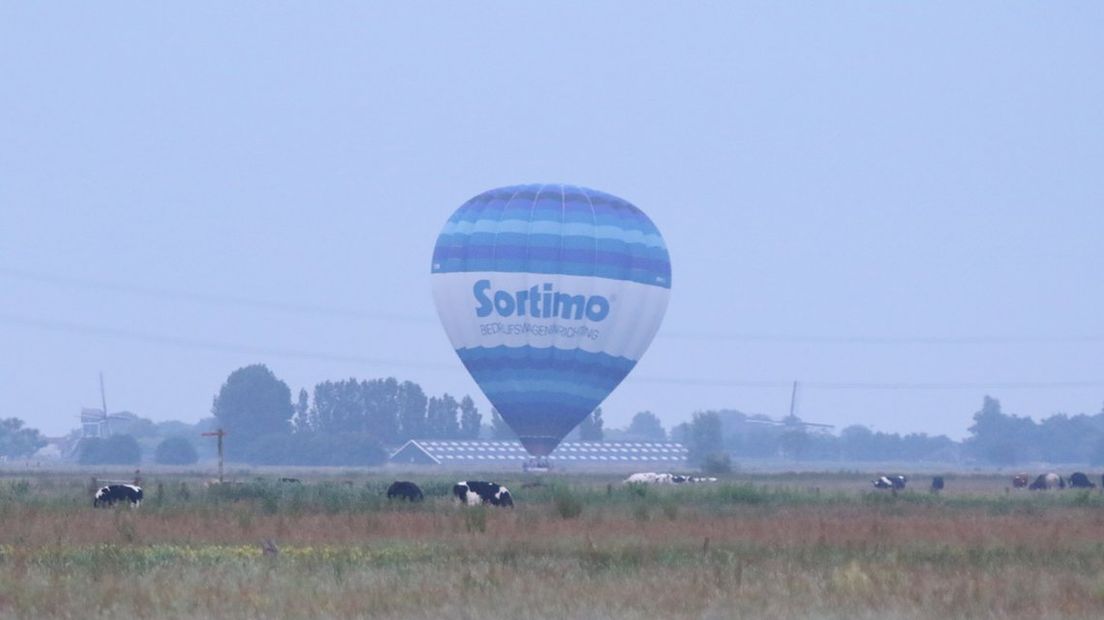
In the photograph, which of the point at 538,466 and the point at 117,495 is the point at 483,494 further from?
the point at 538,466

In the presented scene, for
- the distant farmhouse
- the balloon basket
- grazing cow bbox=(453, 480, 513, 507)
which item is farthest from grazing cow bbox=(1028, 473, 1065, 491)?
the distant farmhouse

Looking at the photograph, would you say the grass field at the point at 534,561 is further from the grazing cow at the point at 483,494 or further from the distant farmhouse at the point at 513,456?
the distant farmhouse at the point at 513,456

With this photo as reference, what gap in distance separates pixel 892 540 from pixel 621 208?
48082 mm

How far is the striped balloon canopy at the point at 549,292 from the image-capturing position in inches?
3211

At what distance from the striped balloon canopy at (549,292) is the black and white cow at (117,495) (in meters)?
34.7

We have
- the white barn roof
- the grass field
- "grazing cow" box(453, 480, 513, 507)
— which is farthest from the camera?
the white barn roof

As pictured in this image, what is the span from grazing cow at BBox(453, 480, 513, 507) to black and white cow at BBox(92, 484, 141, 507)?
8054mm

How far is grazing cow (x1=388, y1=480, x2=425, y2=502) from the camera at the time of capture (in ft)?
162

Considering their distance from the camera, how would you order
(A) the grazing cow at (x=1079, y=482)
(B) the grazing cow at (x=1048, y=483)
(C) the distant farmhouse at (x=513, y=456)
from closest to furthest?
(B) the grazing cow at (x=1048, y=483)
(A) the grazing cow at (x=1079, y=482)
(C) the distant farmhouse at (x=513, y=456)

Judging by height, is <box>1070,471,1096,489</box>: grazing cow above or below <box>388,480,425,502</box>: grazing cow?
below

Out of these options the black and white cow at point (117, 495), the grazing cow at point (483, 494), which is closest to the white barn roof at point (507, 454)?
the grazing cow at point (483, 494)

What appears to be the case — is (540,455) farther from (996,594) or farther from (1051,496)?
(996,594)

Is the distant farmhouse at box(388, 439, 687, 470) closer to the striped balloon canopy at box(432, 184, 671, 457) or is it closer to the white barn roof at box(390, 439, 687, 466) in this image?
the white barn roof at box(390, 439, 687, 466)

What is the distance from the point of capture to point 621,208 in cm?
8275
